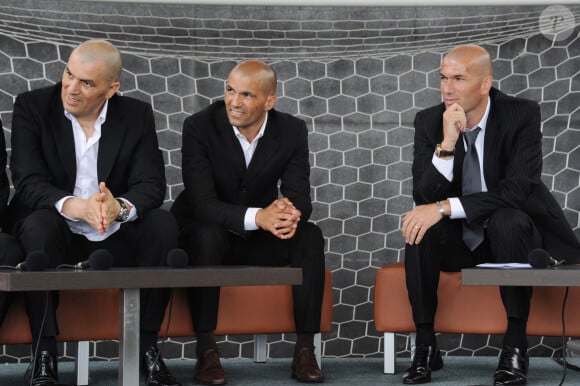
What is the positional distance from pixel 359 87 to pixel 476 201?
1.01 meters

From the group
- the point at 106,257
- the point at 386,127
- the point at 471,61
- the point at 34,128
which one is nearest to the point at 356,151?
the point at 386,127

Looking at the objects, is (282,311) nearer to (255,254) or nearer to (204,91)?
(255,254)

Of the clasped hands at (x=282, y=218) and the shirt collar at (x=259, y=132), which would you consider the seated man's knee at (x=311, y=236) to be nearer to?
the clasped hands at (x=282, y=218)

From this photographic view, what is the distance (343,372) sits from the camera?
8.74 feet

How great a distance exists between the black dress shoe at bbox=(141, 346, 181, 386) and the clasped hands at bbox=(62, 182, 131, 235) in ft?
1.03

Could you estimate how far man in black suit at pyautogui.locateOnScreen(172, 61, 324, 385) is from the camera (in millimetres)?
2428

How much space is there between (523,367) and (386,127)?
50.7 inches

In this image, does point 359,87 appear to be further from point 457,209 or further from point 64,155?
point 64,155

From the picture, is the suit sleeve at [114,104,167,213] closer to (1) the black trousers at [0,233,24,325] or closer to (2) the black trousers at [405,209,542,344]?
(1) the black trousers at [0,233,24,325]

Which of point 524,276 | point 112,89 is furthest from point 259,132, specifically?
point 524,276

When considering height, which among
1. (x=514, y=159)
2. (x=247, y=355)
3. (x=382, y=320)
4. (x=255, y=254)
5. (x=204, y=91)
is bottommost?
(x=247, y=355)

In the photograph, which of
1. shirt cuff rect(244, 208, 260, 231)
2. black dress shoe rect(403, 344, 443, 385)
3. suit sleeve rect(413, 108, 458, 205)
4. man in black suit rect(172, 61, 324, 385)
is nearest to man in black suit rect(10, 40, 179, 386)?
man in black suit rect(172, 61, 324, 385)

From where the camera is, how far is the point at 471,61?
2.70 m

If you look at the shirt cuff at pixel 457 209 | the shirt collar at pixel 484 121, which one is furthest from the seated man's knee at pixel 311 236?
the shirt collar at pixel 484 121
